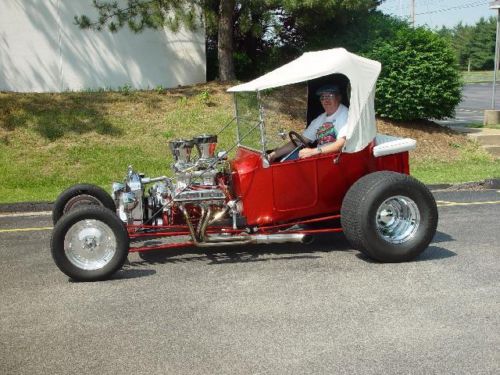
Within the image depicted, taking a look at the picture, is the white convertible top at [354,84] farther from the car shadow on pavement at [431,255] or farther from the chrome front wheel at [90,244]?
the chrome front wheel at [90,244]

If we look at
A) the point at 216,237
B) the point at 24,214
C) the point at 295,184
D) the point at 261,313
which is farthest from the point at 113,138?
the point at 261,313

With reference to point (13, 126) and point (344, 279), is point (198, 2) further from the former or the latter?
point (344, 279)

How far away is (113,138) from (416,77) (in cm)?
717

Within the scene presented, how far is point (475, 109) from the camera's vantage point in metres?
29.8

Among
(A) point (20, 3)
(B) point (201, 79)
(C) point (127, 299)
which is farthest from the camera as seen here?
(B) point (201, 79)

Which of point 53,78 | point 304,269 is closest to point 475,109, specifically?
point 53,78

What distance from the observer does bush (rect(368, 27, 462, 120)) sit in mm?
15422

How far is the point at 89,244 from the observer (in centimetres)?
601

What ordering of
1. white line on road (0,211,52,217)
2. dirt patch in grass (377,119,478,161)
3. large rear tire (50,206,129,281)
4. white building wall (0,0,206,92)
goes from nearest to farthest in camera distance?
large rear tire (50,206,129,281)
white line on road (0,211,52,217)
dirt patch in grass (377,119,478,161)
white building wall (0,0,206,92)

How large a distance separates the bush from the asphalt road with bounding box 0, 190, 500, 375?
28.3 feet

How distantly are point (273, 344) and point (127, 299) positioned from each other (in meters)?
1.61

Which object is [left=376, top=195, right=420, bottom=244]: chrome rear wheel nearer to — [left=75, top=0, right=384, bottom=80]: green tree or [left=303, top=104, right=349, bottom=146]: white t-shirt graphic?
[left=303, top=104, right=349, bottom=146]: white t-shirt graphic

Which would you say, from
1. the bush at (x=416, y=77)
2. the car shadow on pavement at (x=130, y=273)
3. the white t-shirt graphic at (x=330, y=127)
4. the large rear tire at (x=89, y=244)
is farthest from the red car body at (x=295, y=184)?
the bush at (x=416, y=77)

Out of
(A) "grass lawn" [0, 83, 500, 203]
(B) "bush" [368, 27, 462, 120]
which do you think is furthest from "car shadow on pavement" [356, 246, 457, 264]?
(B) "bush" [368, 27, 462, 120]
